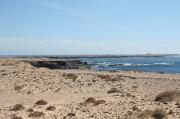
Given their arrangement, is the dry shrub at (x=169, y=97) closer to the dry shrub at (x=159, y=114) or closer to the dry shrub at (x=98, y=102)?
the dry shrub at (x=98, y=102)

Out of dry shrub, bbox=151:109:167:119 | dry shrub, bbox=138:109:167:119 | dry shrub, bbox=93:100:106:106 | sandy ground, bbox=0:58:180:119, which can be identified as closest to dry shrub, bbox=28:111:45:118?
sandy ground, bbox=0:58:180:119

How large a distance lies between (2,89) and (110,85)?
419 inches

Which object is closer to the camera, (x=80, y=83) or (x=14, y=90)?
(x=14, y=90)

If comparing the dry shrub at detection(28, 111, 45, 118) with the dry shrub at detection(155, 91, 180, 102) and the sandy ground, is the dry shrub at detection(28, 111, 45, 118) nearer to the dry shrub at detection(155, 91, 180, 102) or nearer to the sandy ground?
the sandy ground

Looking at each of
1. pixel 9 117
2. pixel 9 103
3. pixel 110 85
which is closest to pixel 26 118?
pixel 9 117

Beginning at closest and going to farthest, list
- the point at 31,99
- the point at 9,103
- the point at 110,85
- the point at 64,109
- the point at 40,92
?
the point at 64,109 → the point at 9,103 → the point at 31,99 → the point at 40,92 → the point at 110,85

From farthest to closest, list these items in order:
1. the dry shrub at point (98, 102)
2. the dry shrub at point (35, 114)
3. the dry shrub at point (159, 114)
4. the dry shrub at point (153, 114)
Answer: the dry shrub at point (98, 102), the dry shrub at point (35, 114), the dry shrub at point (159, 114), the dry shrub at point (153, 114)

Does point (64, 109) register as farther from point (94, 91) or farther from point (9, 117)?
point (94, 91)

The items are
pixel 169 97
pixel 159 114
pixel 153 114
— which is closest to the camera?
pixel 159 114

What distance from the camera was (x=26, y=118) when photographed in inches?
857

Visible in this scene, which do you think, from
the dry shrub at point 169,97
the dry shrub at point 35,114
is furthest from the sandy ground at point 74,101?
the dry shrub at point 169,97

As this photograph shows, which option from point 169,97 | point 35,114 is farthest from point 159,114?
point 35,114

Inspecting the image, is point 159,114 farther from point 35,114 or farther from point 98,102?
point 35,114

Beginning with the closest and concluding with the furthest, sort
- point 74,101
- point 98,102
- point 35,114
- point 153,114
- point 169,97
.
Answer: point 153,114 < point 35,114 < point 98,102 < point 169,97 < point 74,101
